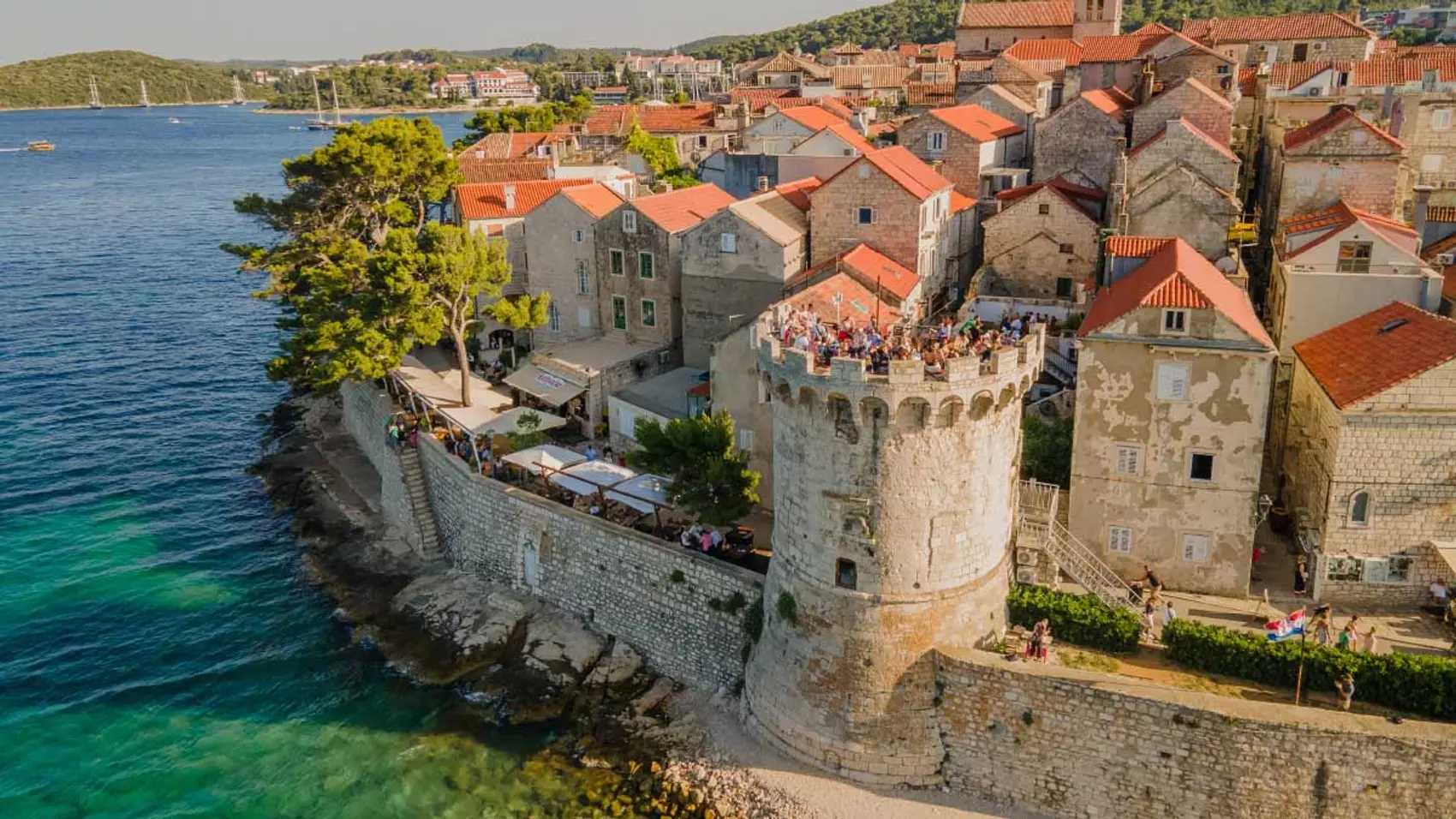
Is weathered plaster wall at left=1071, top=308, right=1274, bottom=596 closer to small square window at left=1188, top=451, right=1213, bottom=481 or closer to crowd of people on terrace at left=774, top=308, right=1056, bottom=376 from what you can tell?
small square window at left=1188, top=451, right=1213, bottom=481

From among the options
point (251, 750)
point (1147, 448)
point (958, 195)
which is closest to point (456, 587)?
point (251, 750)

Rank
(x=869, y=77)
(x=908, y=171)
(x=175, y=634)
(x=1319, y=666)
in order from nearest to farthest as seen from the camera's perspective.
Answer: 1. (x=1319, y=666)
2. (x=175, y=634)
3. (x=908, y=171)
4. (x=869, y=77)

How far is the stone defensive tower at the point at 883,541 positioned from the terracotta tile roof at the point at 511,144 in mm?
58146

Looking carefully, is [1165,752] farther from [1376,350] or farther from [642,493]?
[642,493]

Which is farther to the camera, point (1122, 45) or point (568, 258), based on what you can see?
point (1122, 45)

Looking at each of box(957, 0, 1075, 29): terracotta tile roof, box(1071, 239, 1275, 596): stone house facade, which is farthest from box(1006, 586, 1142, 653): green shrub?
box(957, 0, 1075, 29): terracotta tile roof

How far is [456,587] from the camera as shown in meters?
37.9

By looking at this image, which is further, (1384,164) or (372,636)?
(1384,164)

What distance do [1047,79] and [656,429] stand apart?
46.5 metres

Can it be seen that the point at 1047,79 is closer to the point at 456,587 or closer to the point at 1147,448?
the point at 1147,448

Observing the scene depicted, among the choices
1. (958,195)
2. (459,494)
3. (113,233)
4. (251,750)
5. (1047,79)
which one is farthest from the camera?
(113,233)

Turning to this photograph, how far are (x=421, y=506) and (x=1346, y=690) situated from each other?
1234 inches

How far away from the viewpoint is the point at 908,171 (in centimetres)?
4381

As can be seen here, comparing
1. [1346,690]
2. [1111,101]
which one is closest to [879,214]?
[1111,101]
